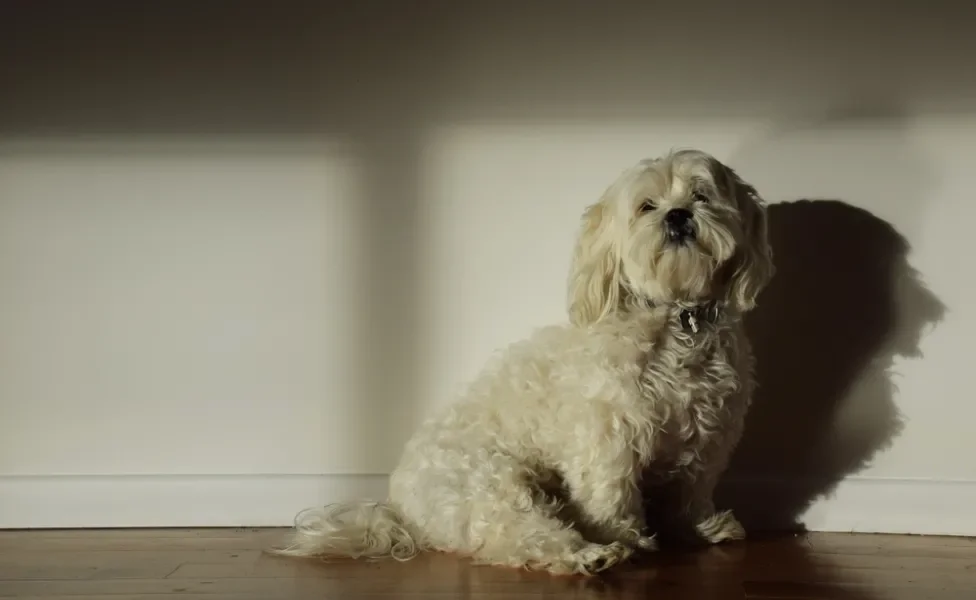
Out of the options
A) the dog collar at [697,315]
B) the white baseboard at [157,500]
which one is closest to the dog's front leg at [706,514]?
the dog collar at [697,315]

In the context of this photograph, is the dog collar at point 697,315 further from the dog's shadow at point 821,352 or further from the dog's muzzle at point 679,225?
A: the dog's shadow at point 821,352

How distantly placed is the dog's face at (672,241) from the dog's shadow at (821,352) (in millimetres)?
397

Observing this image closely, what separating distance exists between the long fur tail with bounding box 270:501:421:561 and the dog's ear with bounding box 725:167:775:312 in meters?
1.08

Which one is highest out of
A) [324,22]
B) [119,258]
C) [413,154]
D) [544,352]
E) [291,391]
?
[324,22]

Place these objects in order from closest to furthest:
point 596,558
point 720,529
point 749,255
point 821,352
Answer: point 596,558 < point 749,255 < point 720,529 < point 821,352

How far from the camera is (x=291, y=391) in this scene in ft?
8.73

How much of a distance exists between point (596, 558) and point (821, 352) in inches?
40.3

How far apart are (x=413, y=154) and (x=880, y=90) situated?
139 centimetres

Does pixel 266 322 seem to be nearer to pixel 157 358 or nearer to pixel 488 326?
pixel 157 358

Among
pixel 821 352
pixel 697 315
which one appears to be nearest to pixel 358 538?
pixel 697 315

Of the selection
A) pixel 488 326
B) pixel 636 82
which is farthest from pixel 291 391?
pixel 636 82

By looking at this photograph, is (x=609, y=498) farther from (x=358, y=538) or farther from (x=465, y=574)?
(x=358, y=538)

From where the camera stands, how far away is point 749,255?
2.21 meters

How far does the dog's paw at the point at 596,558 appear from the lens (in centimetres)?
206
